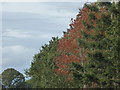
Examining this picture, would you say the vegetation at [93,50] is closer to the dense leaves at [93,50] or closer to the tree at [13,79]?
the dense leaves at [93,50]

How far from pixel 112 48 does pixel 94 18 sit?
34.9 feet

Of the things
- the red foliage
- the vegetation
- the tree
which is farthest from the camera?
the tree

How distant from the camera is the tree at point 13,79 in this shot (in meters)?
147

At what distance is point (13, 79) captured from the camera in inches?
5866

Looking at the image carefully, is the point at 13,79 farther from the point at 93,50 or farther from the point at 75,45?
the point at 93,50

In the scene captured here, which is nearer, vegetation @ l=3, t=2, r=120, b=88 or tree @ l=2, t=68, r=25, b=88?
vegetation @ l=3, t=2, r=120, b=88

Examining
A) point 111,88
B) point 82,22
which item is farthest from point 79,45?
point 111,88

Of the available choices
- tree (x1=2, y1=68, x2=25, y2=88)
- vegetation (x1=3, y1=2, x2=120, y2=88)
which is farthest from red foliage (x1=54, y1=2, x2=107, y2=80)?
tree (x1=2, y1=68, x2=25, y2=88)

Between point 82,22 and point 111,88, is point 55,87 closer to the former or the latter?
point 82,22

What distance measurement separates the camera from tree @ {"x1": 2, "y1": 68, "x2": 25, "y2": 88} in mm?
147375

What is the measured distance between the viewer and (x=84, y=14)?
158 ft

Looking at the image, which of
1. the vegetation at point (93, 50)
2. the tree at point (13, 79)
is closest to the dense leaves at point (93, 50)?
the vegetation at point (93, 50)

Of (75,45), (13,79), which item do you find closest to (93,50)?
(75,45)

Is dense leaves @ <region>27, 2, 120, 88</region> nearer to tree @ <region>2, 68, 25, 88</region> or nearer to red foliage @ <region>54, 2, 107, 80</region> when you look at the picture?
red foliage @ <region>54, 2, 107, 80</region>
